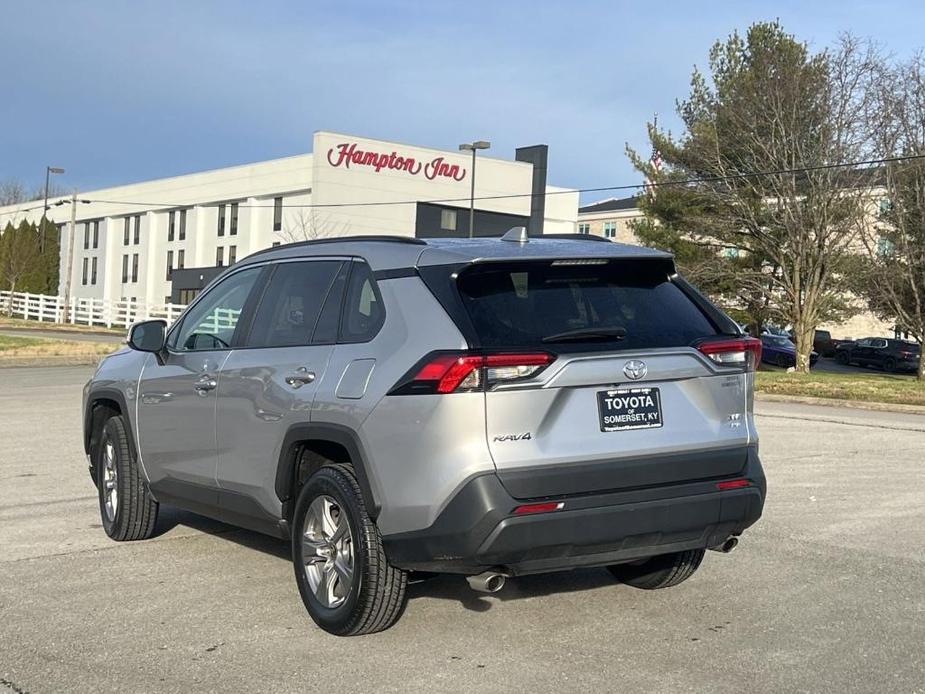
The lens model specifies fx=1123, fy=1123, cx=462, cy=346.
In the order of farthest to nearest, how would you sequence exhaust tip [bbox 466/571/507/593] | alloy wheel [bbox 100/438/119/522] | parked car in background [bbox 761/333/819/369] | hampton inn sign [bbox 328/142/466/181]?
hampton inn sign [bbox 328/142/466/181]
parked car in background [bbox 761/333/819/369]
alloy wheel [bbox 100/438/119/522]
exhaust tip [bbox 466/571/507/593]

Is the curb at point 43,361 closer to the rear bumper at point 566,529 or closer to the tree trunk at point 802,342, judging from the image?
the tree trunk at point 802,342

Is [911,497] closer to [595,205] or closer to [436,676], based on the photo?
[436,676]

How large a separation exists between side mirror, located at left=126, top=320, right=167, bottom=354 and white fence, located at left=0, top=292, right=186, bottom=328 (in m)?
49.7

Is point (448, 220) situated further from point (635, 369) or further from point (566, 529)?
point (566, 529)

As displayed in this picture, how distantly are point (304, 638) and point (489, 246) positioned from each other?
2.01 metres

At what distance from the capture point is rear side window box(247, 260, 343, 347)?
5672 millimetres

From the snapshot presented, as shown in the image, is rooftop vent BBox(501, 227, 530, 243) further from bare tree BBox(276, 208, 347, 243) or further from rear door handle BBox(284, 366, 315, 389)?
bare tree BBox(276, 208, 347, 243)

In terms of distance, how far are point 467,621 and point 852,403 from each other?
19349 millimetres

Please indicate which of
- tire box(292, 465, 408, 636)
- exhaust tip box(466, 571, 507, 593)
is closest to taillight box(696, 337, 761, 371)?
exhaust tip box(466, 571, 507, 593)

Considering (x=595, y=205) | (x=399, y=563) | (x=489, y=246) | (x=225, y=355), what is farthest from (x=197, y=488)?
(x=595, y=205)

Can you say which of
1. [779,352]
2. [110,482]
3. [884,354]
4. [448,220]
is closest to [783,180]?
[779,352]

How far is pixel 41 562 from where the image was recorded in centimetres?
663

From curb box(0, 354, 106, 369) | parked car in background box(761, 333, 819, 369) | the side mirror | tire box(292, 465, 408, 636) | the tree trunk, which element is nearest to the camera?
tire box(292, 465, 408, 636)

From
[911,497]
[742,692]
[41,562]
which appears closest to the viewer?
[742,692]
